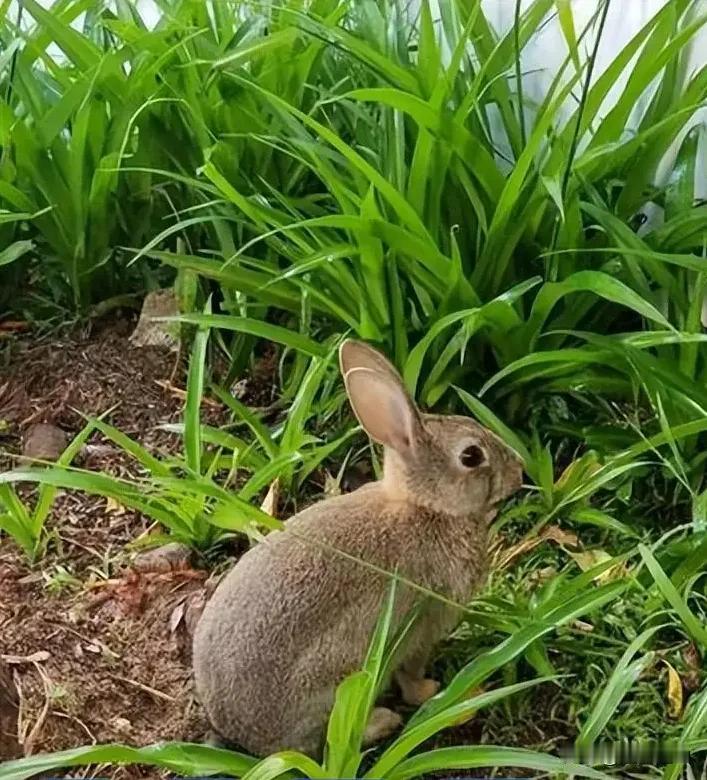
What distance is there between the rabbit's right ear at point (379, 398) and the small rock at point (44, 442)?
0.71 meters

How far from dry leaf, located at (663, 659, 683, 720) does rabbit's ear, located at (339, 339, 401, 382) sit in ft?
1.74

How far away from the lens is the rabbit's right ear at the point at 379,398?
158 cm

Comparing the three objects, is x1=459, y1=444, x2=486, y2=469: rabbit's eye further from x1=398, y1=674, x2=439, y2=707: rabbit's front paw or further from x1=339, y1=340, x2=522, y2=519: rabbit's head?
x1=398, y1=674, x2=439, y2=707: rabbit's front paw

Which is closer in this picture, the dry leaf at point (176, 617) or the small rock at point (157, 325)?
the dry leaf at point (176, 617)

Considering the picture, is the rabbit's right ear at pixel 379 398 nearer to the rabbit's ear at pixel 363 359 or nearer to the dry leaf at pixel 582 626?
the rabbit's ear at pixel 363 359

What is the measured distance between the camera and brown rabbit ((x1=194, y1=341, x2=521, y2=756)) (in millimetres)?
1503

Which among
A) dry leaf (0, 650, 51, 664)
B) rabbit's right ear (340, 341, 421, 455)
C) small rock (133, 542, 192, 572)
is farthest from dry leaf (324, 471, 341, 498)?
dry leaf (0, 650, 51, 664)

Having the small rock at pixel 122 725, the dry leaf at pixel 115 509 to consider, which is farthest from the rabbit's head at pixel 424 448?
the dry leaf at pixel 115 509

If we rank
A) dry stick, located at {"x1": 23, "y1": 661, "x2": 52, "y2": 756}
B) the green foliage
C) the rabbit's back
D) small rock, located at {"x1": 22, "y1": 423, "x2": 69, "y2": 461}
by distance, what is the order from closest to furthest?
1. the green foliage
2. the rabbit's back
3. dry stick, located at {"x1": 23, "y1": 661, "x2": 52, "y2": 756}
4. small rock, located at {"x1": 22, "y1": 423, "x2": 69, "y2": 461}

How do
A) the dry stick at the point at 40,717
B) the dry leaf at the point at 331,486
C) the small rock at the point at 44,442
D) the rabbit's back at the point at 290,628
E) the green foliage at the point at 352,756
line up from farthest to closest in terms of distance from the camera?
the small rock at the point at 44,442
the dry leaf at the point at 331,486
the dry stick at the point at 40,717
the rabbit's back at the point at 290,628
the green foliage at the point at 352,756

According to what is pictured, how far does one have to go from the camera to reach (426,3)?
213 cm

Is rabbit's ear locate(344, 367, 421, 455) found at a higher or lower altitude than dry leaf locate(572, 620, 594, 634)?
higher

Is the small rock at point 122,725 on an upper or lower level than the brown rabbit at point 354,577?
lower

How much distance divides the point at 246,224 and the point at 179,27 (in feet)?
1.22
